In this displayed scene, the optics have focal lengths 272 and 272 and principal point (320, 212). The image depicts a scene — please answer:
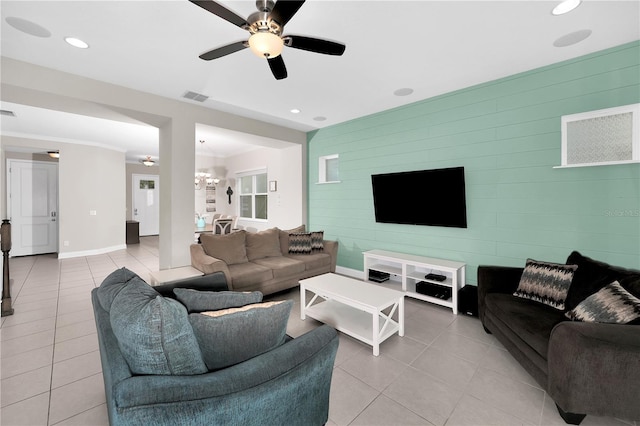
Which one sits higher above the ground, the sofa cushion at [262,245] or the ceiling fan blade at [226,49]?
the ceiling fan blade at [226,49]

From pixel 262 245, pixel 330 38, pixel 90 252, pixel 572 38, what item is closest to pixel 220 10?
pixel 330 38

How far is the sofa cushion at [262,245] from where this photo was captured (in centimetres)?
421

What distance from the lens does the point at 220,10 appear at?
5.64 ft

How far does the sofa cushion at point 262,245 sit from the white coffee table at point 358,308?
132 cm

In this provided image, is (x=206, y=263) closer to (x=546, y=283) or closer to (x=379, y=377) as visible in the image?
(x=379, y=377)

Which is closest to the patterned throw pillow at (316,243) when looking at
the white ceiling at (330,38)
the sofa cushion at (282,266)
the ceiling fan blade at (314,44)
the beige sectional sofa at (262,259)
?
the beige sectional sofa at (262,259)

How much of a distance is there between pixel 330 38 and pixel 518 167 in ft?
8.40

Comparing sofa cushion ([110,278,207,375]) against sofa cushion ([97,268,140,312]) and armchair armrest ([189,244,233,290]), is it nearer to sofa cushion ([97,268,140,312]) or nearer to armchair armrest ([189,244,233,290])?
sofa cushion ([97,268,140,312])

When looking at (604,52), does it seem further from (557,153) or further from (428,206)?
(428,206)

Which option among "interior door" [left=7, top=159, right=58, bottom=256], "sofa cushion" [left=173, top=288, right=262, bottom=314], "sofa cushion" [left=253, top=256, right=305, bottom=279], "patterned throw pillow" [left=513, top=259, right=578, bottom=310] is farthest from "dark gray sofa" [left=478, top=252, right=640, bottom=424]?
"interior door" [left=7, top=159, right=58, bottom=256]

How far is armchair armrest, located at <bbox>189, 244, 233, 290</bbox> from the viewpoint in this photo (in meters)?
3.32

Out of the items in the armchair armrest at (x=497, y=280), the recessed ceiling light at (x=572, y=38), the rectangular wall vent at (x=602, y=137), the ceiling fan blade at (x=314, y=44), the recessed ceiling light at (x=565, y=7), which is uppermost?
the recessed ceiling light at (x=572, y=38)

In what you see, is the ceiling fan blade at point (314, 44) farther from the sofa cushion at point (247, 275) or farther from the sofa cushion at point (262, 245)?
the sofa cushion at point (262, 245)

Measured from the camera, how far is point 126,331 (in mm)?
1039
